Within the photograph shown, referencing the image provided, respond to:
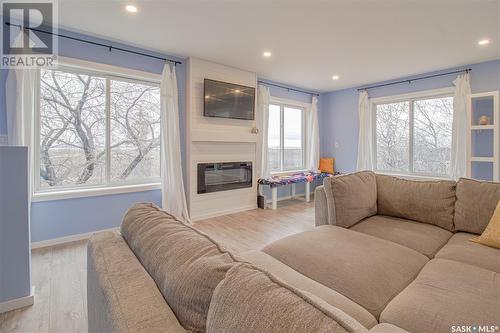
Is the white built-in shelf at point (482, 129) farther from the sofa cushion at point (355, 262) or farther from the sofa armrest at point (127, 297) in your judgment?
the sofa armrest at point (127, 297)

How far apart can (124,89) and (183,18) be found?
149cm

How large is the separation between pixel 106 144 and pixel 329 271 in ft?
11.0

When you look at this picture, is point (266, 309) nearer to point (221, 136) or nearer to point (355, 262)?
point (355, 262)

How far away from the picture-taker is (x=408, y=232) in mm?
1973

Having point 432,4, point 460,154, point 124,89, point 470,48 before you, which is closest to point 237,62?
point 124,89

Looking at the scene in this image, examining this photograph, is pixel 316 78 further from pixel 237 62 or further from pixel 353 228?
pixel 353 228

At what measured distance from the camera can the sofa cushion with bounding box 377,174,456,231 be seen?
213cm

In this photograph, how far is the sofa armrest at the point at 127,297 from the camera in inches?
25.1

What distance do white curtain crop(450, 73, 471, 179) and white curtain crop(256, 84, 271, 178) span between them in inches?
127

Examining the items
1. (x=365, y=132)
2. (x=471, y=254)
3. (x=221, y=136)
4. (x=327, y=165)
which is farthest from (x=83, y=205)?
(x=365, y=132)

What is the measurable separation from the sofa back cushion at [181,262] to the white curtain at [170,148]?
8.79ft

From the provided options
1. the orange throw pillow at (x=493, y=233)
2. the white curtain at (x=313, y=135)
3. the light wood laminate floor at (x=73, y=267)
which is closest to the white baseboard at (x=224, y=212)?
the light wood laminate floor at (x=73, y=267)

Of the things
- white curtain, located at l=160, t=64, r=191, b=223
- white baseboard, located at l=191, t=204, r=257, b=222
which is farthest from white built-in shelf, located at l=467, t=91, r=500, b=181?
white curtain, located at l=160, t=64, r=191, b=223

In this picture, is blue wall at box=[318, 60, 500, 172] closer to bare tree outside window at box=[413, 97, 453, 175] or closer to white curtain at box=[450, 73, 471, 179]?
white curtain at box=[450, 73, 471, 179]
